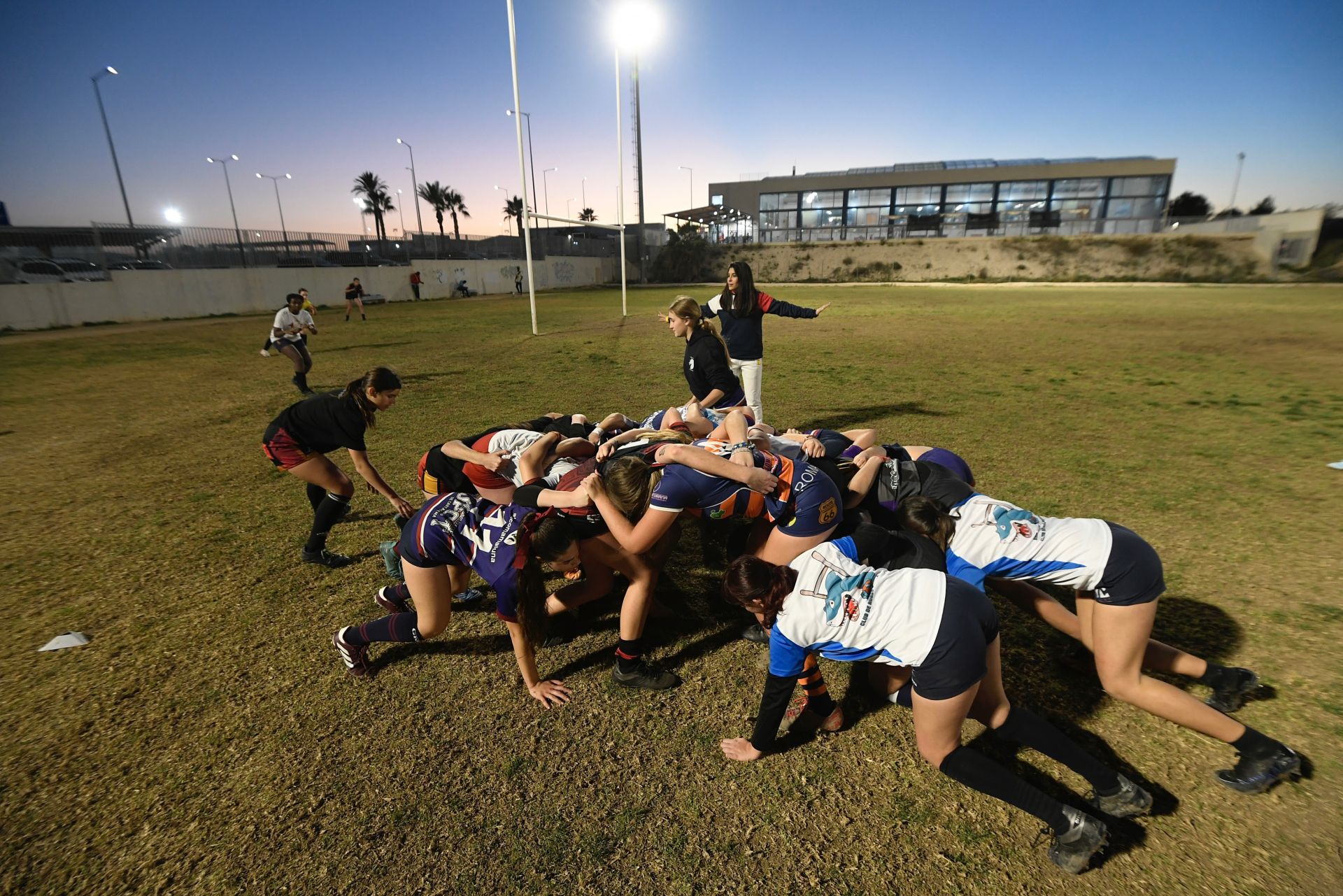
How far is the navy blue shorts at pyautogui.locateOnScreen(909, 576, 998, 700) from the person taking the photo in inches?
96.6

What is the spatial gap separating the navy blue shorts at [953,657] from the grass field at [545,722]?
86 centimetres

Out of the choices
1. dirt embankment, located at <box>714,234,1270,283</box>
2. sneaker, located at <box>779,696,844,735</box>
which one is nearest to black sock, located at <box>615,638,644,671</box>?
sneaker, located at <box>779,696,844,735</box>

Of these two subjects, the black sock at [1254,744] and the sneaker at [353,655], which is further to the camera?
the sneaker at [353,655]

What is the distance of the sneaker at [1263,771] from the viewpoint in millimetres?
2842

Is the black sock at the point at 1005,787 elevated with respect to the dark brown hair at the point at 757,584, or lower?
lower

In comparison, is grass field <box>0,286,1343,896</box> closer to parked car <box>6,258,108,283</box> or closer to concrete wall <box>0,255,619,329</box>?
concrete wall <box>0,255,619,329</box>

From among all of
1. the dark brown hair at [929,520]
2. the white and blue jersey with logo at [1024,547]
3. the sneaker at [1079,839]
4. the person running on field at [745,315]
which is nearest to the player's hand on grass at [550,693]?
the dark brown hair at [929,520]

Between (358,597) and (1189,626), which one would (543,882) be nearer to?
(358,597)

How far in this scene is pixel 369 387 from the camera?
4.93 meters

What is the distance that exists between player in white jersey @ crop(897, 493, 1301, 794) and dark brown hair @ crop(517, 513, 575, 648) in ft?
7.41

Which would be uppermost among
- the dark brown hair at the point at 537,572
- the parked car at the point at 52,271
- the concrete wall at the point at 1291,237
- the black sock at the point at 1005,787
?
the concrete wall at the point at 1291,237

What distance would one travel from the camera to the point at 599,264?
201ft

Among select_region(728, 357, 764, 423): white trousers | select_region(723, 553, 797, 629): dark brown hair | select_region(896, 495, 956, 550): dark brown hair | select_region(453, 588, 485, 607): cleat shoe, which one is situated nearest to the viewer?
select_region(723, 553, 797, 629): dark brown hair

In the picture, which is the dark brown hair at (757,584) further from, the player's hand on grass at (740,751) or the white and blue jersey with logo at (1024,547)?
the white and blue jersey with logo at (1024,547)
